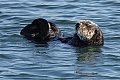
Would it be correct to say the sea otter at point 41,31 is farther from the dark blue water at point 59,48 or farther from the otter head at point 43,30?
the dark blue water at point 59,48

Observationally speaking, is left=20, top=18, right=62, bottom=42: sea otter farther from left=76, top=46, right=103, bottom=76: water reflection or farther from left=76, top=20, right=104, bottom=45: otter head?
left=76, top=46, right=103, bottom=76: water reflection

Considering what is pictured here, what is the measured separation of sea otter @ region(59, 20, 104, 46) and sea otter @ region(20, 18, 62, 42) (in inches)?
25.8

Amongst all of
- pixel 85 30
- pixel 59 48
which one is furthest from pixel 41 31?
pixel 85 30

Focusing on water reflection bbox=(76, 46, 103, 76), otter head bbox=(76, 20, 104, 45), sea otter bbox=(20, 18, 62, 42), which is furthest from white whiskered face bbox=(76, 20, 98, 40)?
sea otter bbox=(20, 18, 62, 42)

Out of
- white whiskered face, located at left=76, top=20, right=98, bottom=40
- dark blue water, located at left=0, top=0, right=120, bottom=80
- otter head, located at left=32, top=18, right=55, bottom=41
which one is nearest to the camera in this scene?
dark blue water, located at left=0, top=0, right=120, bottom=80

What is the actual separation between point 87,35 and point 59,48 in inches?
24.7

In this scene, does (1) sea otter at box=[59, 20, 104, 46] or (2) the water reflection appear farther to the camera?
(1) sea otter at box=[59, 20, 104, 46]

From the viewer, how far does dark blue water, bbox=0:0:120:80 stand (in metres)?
8.73

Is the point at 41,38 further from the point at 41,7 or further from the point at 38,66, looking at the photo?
the point at 41,7

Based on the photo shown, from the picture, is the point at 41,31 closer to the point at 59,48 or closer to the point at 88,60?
the point at 59,48

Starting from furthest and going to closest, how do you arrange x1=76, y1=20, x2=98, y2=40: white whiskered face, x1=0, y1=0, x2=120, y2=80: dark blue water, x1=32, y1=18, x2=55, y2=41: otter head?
x1=32, y1=18, x2=55, y2=41: otter head
x1=76, y1=20, x2=98, y2=40: white whiskered face
x1=0, y1=0, x2=120, y2=80: dark blue water

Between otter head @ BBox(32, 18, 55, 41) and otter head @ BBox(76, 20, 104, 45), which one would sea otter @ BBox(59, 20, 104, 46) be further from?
otter head @ BBox(32, 18, 55, 41)

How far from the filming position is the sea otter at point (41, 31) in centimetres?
1090

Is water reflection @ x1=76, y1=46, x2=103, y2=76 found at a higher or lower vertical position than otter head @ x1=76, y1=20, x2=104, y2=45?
lower
